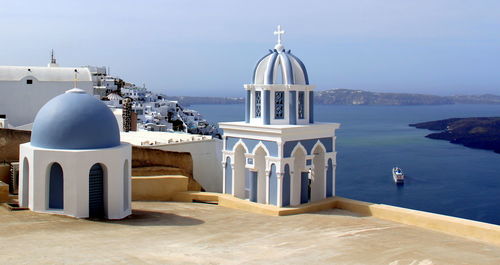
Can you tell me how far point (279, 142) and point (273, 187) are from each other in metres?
1.02

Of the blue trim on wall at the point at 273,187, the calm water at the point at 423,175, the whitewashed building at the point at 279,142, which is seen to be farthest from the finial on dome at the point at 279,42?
the calm water at the point at 423,175

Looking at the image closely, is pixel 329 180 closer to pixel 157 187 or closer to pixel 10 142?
pixel 157 187

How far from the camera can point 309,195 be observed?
43.3ft

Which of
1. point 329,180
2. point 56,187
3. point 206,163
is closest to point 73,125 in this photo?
point 56,187

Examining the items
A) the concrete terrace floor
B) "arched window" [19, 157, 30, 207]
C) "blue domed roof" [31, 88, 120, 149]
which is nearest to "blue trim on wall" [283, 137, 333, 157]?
the concrete terrace floor

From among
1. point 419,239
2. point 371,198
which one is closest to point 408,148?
point 371,198

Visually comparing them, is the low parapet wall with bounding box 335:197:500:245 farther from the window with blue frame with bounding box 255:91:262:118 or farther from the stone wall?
the stone wall

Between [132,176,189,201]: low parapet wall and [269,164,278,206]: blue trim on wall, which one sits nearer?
[269,164,278,206]: blue trim on wall

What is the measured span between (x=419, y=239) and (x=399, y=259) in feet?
5.46

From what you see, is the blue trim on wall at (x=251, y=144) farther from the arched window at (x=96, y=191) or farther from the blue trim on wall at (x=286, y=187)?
the arched window at (x=96, y=191)

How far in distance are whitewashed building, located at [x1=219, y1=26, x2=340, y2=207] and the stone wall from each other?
4.62 m

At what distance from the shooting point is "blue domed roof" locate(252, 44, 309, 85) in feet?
40.3

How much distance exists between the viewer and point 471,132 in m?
107

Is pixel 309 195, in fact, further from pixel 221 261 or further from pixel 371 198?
pixel 371 198
